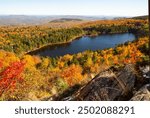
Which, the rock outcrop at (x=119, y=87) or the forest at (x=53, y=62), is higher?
the rock outcrop at (x=119, y=87)

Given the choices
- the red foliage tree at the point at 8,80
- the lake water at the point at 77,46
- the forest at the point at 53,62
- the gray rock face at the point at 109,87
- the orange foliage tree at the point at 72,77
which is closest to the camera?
the gray rock face at the point at 109,87

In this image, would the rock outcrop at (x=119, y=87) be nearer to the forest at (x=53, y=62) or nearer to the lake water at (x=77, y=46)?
the forest at (x=53, y=62)

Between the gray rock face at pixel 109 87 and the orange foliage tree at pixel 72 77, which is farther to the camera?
the orange foliage tree at pixel 72 77

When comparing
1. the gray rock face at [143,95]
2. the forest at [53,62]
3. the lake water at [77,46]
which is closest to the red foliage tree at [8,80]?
the forest at [53,62]

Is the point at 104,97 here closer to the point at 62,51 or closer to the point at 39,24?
the point at 62,51

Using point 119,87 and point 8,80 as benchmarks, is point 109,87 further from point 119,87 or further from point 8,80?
point 8,80

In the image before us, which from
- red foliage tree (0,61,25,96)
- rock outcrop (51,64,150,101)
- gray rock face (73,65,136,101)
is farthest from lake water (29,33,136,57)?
gray rock face (73,65,136,101)
